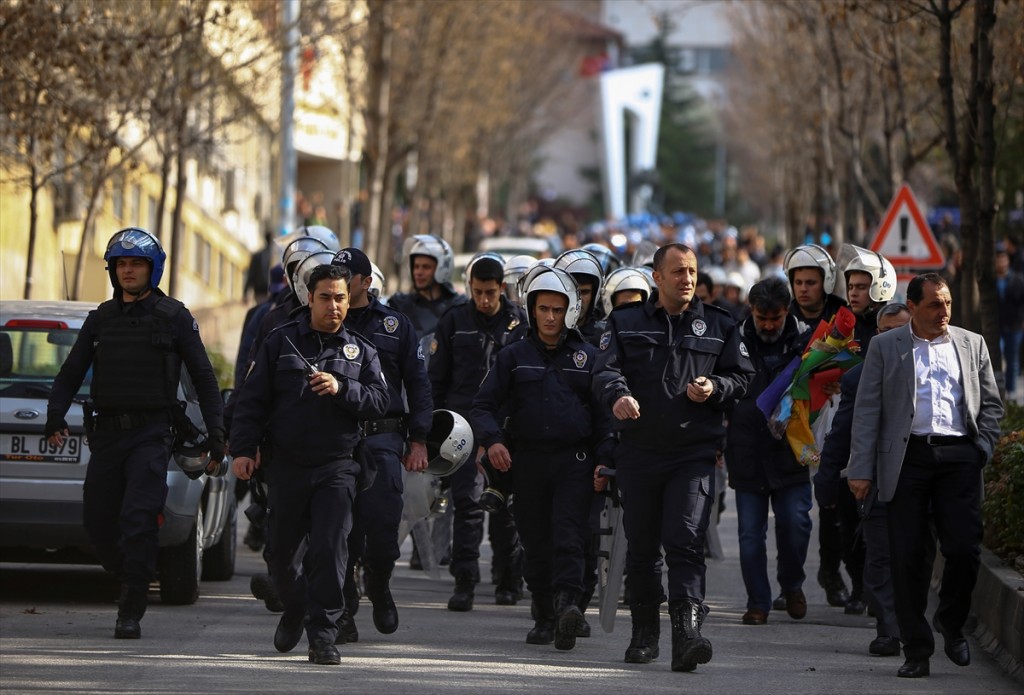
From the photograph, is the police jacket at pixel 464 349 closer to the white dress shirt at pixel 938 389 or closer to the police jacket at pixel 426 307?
the police jacket at pixel 426 307

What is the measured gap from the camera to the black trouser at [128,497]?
9484 millimetres

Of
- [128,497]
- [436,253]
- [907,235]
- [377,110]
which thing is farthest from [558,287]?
[377,110]

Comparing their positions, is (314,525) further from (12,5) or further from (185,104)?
(185,104)

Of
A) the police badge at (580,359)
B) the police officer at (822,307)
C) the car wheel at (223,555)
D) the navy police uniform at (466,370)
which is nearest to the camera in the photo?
the police badge at (580,359)

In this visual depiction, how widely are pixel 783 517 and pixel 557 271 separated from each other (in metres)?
2.19

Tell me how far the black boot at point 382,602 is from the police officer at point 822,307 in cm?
276

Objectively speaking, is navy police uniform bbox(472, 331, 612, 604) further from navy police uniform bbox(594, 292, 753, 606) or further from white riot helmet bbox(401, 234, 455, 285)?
white riot helmet bbox(401, 234, 455, 285)

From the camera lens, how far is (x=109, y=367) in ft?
31.4

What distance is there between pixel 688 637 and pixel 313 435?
6.16 ft

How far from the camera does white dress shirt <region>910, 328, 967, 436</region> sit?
8867 millimetres

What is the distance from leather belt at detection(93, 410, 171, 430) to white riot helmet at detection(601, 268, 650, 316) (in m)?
3.10

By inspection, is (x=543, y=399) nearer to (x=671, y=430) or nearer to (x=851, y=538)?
(x=671, y=430)

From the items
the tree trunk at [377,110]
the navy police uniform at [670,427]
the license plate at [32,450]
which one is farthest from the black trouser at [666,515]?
the tree trunk at [377,110]

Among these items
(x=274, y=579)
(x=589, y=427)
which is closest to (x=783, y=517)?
(x=589, y=427)
